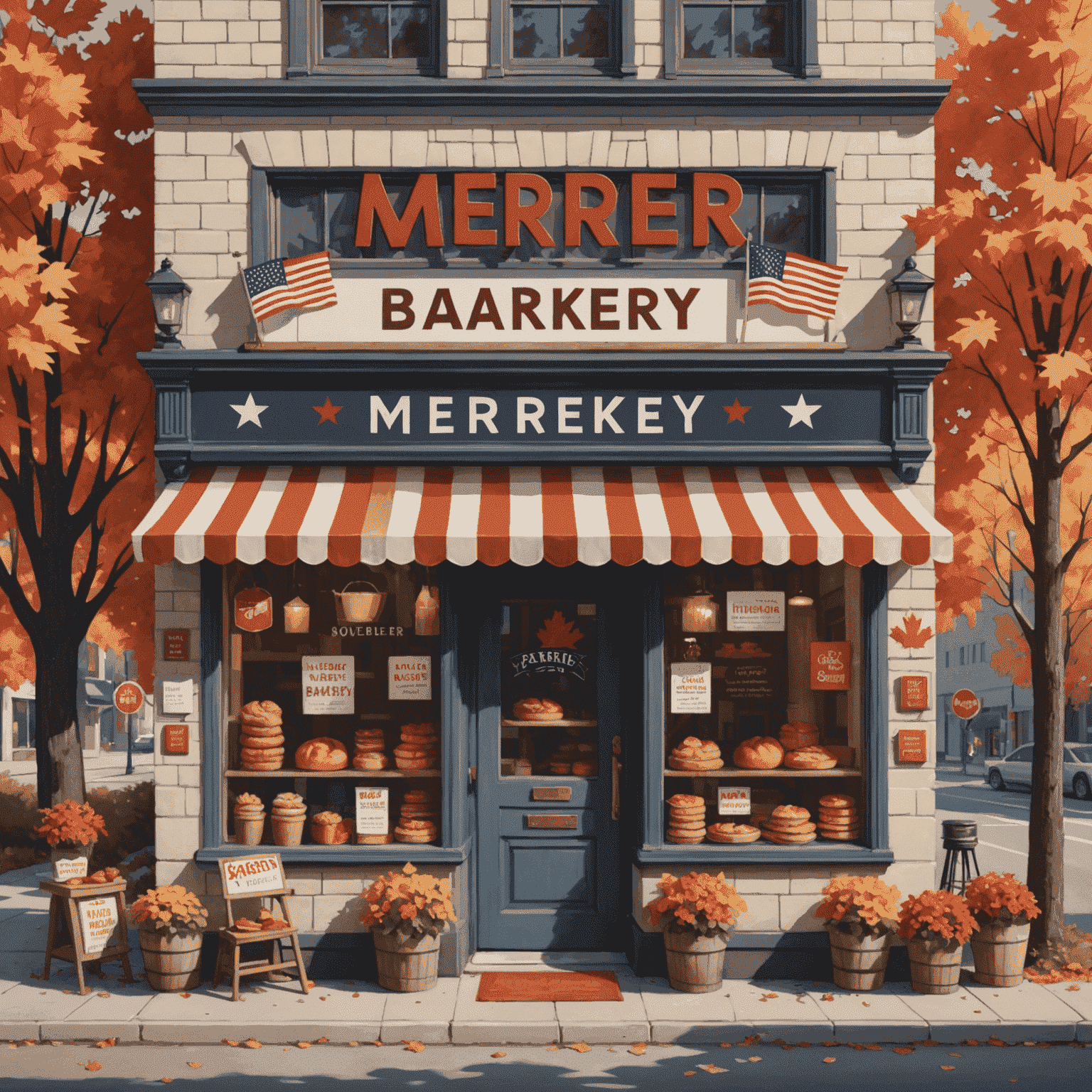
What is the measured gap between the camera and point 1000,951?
327 inches

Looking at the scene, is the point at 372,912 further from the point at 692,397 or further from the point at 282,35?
the point at 282,35

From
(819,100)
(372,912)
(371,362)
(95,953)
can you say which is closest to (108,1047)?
(95,953)

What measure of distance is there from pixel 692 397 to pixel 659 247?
1.44m

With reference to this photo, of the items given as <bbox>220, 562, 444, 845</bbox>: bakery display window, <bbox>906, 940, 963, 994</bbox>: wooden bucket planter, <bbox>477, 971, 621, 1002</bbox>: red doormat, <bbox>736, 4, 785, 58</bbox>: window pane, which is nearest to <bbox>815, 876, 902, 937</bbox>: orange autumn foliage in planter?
<bbox>906, 940, 963, 994</bbox>: wooden bucket planter

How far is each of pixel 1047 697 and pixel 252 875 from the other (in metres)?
6.83

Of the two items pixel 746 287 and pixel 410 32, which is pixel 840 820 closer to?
pixel 746 287

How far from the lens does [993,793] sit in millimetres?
32344

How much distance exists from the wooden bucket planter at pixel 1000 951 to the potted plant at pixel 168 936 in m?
6.07

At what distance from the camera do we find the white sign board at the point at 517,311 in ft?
30.0

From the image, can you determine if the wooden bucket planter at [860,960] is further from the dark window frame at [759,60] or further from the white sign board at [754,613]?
the dark window frame at [759,60]

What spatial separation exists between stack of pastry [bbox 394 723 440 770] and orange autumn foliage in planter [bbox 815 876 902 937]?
3369mm

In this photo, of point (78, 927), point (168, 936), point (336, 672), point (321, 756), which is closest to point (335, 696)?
point (336, 672)

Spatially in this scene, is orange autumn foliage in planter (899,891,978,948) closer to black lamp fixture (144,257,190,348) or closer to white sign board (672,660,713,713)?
white sign board (672,660,713,713)

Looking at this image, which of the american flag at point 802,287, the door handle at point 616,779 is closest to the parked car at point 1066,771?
the door handle at point 616,779
